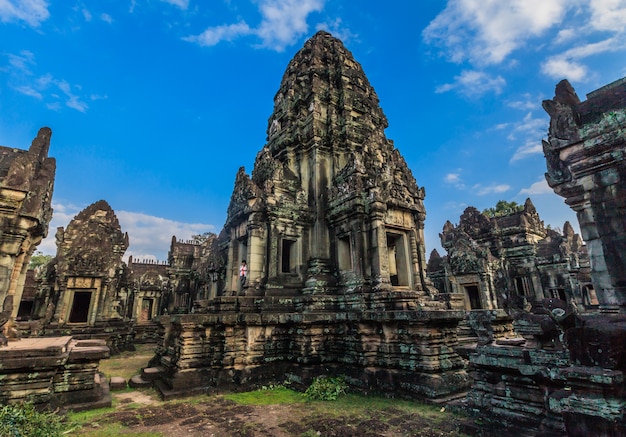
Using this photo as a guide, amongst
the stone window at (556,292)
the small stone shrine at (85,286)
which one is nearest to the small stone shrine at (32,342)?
the small stone shrine at (85,286)

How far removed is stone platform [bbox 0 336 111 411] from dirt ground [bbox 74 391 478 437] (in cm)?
76

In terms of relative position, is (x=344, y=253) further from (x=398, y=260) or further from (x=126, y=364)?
(x=126, y=364)

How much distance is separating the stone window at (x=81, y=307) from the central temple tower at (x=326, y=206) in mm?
9245

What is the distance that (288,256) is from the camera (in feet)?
38.8

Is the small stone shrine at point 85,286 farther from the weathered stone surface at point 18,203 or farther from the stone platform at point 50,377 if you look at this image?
the stone platform at point 50,377

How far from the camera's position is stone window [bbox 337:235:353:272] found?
→ 11172 millimetres

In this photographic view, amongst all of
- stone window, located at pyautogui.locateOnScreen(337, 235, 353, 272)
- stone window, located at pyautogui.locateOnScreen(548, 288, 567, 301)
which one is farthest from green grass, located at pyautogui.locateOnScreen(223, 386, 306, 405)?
stone window, located at pyautogui.locateOnScreen(548, 288, 567, 301)

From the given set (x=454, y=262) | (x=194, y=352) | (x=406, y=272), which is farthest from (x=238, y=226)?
(x=454, y=262)

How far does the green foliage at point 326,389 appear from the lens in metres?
6.94

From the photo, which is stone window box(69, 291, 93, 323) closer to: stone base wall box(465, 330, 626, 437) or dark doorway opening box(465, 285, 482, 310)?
stone base wall box(465, 330, 626, 437)

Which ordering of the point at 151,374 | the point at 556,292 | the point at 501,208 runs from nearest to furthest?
the point at 151,374
the point at 556,292
the point at 501,208

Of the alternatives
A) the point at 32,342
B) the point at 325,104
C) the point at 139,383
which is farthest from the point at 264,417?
the point at 325,104

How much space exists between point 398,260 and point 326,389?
18.5 ft

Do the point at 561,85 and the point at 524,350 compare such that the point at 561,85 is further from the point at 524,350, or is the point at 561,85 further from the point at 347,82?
the point at 347,82
